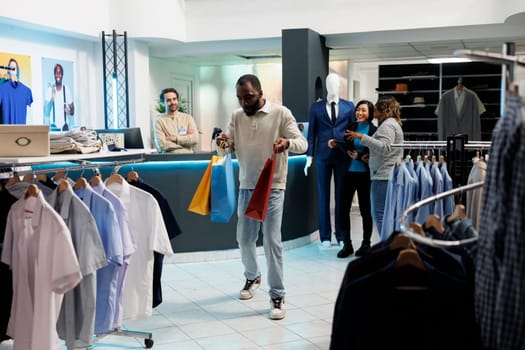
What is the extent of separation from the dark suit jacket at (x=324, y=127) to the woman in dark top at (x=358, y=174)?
0.17 m

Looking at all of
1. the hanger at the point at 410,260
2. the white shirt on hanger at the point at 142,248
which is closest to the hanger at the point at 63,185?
the white shirt on hanger at the point at 142,248

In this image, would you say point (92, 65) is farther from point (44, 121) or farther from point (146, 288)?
point (146, 288)

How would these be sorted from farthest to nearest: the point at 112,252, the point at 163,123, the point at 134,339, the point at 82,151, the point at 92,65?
the point at 92,65 < the point at 163,123 < the point at 134,339 < the point at 82,151 < the point at 112,252

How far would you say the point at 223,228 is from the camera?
6.42m

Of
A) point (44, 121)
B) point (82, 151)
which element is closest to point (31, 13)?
point (44, 121)

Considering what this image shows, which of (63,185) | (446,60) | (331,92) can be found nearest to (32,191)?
(63,185)

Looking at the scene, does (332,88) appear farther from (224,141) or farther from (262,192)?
(262,192)

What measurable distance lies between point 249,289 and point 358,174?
207 cm

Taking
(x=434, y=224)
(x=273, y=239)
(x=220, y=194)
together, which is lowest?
(x=273, y=239)

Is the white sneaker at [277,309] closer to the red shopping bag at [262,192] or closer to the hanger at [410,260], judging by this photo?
the red shopping bag at [262,192]

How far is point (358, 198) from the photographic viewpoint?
662 centimetres

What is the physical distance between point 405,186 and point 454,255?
7.19 feet

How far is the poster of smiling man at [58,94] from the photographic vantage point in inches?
341

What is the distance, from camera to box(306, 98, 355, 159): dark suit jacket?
22.6 feet
